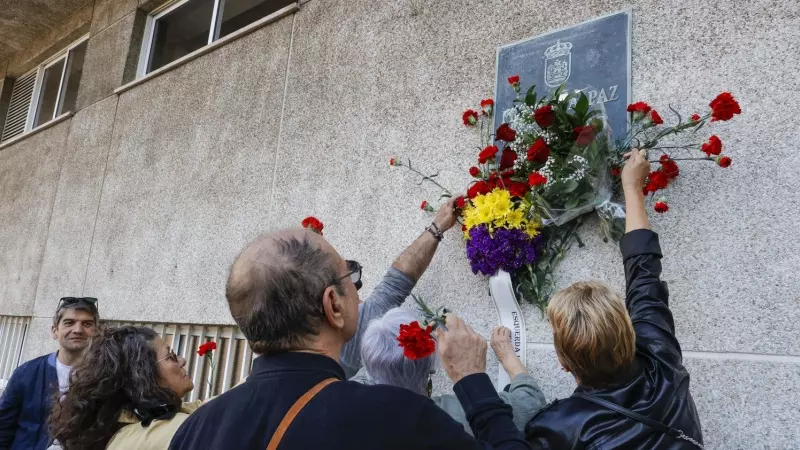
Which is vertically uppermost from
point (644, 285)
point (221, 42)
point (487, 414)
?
point (221, 42)

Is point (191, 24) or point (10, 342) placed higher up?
point (191, 24)

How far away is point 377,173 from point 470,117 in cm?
73

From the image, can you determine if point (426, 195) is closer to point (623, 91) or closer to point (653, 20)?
point (623, 91)

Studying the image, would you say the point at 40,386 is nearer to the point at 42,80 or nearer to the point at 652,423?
the point at 652,423

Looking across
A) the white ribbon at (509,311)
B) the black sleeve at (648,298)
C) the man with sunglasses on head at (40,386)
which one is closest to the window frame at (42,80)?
the man with sunglasses on head at (40,386)

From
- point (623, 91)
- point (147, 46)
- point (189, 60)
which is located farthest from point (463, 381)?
point (147, 46)

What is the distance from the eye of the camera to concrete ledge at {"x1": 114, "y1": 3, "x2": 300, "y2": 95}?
4.61 metres

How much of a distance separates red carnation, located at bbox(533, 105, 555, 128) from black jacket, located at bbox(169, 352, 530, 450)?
5.10ft

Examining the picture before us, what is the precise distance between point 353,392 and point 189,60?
489 cm

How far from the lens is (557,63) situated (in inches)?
113

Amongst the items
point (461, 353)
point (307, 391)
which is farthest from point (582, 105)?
point (307, 391)

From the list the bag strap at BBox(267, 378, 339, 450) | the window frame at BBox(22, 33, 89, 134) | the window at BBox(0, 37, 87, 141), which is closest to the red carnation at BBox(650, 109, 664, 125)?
the bag strap at BBox(267, 378, 339, 450)

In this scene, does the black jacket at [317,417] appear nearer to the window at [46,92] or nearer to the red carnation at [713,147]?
the red carnation at [713,147]

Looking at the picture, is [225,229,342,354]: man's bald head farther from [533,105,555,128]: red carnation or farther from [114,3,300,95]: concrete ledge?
[114,3,300,95]: concrete ledge
